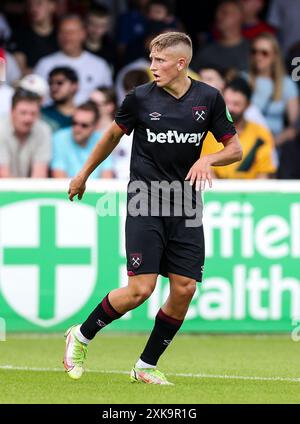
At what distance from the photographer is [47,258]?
12.0 m

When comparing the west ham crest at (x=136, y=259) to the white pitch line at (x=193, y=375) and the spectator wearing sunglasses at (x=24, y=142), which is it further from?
the spectator wearing sunglasses at (x=24, y=142)

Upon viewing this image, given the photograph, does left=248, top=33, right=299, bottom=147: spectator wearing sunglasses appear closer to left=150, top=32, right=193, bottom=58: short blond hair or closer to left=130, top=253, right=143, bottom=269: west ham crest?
left=150, top=32, right=193, bottom=58: short blond hair

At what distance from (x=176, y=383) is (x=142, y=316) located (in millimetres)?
3482

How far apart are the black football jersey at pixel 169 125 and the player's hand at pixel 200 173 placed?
0.29m

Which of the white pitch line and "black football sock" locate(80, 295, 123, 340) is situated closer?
"black football sock" locate(80, 295, 123, 340)

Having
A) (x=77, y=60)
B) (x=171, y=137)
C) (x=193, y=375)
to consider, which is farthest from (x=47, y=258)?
(x=171, y=137)

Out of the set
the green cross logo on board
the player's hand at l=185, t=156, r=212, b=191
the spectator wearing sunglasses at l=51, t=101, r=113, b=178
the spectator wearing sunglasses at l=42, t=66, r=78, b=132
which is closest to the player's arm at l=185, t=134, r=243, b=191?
the player's hand at l=185, t=156, r=212, b=191

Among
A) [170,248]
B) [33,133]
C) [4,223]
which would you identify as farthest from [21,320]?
[170,248]

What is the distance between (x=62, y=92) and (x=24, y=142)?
1214 millimetres

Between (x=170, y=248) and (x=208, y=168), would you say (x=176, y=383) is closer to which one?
(x=170, y=248)

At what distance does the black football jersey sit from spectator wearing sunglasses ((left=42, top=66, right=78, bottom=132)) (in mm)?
5746

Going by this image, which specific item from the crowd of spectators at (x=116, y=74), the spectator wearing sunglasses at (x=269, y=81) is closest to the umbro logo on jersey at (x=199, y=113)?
the crowd of spectators at (x=116, y=74)

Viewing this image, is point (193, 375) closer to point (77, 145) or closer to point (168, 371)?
point (168, 371)

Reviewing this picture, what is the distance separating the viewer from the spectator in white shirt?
14.7 m
